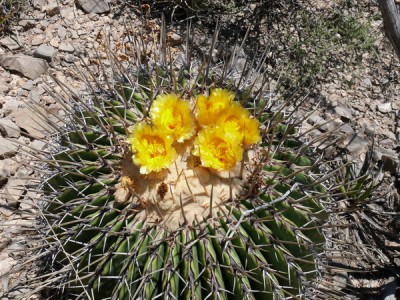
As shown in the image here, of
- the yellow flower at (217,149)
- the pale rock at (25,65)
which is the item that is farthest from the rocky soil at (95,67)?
the yellow flower at (217,149)

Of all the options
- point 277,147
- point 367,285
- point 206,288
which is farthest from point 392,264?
point 206,288

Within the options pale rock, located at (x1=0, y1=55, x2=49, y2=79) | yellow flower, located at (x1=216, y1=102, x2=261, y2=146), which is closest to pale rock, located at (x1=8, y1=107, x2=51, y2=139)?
pale rock, located at (x1=0, y1=55, x2=49, y2=79)

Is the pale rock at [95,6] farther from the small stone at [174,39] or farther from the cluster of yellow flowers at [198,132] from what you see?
the cluster of yellow flowers at [198,132]

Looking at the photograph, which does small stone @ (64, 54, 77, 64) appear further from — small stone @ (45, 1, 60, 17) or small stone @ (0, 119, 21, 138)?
small stone @ (0, 119, 21, 138)

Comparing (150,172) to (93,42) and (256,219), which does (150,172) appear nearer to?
(256,219)

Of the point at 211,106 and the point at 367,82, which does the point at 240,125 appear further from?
the point at 367,82

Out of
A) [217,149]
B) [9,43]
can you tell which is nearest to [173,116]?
[217,149]
